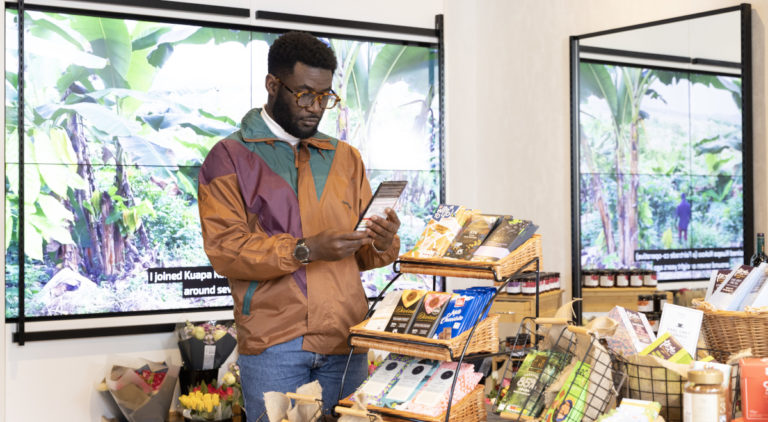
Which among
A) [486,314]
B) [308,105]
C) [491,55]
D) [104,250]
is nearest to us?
[486,314]

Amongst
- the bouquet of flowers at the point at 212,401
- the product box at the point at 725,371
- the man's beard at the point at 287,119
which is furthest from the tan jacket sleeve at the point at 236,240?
the bouquet of flowers at the point at 212,401

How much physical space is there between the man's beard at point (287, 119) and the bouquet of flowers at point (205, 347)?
191 centimetres

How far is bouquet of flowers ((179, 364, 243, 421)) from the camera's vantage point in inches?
151

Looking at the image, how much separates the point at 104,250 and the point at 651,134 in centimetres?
289

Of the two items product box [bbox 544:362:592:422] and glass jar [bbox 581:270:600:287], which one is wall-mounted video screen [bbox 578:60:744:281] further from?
product box [bbox 544:362:592:422]

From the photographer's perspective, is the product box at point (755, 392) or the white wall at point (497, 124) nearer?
the product box at point (755, 392)

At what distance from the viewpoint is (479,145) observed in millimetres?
5234

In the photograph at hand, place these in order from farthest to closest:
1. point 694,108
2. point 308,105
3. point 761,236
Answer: point 694,108 → point 761,236 → point 308,105

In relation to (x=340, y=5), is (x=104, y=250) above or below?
below

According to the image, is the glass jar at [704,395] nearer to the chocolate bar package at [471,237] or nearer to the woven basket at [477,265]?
the woven basket at [477,265]

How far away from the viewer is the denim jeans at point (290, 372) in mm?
2303

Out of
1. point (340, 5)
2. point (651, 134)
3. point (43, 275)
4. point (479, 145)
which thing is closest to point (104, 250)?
point (43, 275)

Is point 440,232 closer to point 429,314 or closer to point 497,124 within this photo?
point 429,314

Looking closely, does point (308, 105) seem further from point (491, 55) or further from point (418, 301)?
point (491, 55)
